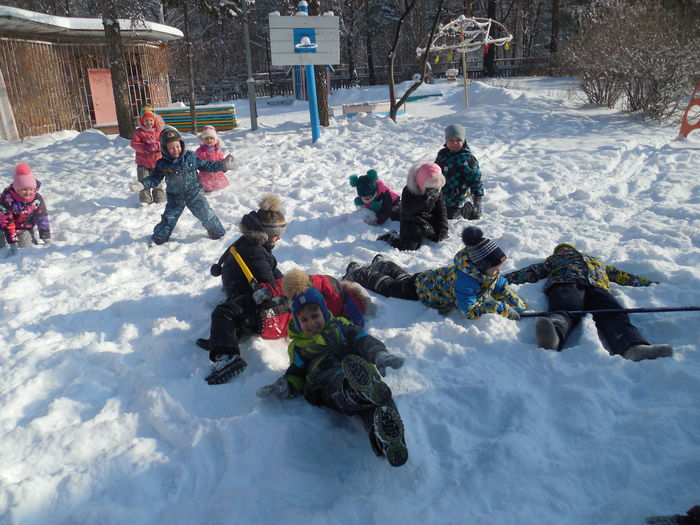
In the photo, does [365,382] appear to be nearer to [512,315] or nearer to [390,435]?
[390,435]

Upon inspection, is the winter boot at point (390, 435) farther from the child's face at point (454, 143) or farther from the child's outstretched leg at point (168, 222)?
the child's face at point (454, 143)

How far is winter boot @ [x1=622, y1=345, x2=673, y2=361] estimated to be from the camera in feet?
9.54

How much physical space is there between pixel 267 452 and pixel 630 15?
14.1 meters

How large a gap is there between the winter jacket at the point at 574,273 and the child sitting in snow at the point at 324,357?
5.99 ft

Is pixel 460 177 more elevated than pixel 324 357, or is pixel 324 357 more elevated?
pixel 460 177

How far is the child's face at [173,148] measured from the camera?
571 centimetres

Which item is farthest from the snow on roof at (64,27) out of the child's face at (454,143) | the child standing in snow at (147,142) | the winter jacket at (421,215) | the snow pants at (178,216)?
the winter jacket at (421,215)

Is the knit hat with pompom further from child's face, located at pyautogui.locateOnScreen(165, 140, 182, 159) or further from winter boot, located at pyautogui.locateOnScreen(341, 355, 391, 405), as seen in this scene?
child's face, located at pyautogui.locateOnScreen(165, 140, 182, 159)

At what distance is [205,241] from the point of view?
577 cm

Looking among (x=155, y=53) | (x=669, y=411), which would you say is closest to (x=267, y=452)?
(x=669, y=411)

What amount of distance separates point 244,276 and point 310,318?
3.75 feet

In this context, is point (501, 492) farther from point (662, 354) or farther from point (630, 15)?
point (630, 15)

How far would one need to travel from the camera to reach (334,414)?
2787mm

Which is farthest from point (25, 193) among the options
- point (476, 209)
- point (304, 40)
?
point (304, 40)
